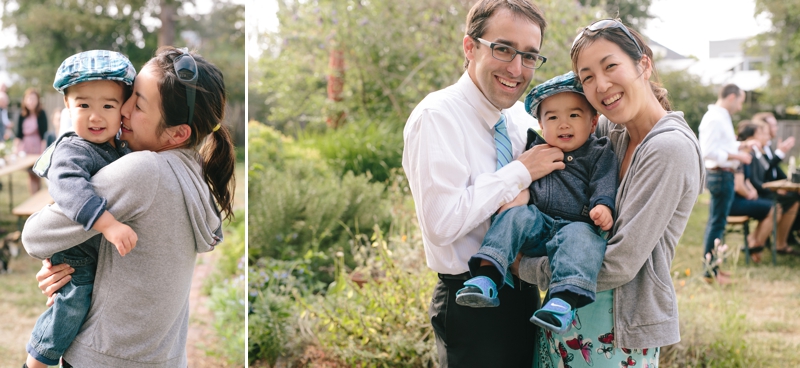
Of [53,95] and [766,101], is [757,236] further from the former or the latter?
[53,95]

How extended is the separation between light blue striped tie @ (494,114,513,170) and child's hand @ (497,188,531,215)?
0.14 metres

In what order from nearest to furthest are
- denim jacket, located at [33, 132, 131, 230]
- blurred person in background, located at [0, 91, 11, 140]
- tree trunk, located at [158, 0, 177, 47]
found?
denim jacket, located at [33, 132, 131, 230] → blurred person in background, located at [0, 91, 11, 140] → tree trunk, located at [158, 0, 177, 47]

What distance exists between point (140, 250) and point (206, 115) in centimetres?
44

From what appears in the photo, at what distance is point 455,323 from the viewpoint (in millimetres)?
2127

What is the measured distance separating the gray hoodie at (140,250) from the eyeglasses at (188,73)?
0.15 meters

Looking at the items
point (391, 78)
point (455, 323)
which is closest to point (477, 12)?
point (455, 323)

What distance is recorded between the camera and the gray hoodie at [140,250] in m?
1.59

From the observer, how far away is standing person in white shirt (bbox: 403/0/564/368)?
6.38 ft

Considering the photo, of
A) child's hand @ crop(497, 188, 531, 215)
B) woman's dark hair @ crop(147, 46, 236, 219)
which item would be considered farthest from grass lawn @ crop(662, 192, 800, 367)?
woman's dark hair @ crop(147, 46, 236, 219)

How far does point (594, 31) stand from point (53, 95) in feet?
58.8

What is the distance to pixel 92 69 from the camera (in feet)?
5.38

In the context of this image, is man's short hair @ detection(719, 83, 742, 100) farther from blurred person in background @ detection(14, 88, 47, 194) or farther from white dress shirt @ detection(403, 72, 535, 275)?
blurred person in background @ detection(14, 88, 47, 194)

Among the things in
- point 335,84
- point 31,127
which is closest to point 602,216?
point 335,84

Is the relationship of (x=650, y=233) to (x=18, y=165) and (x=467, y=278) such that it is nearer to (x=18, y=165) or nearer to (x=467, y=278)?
(x=467, y=278)
